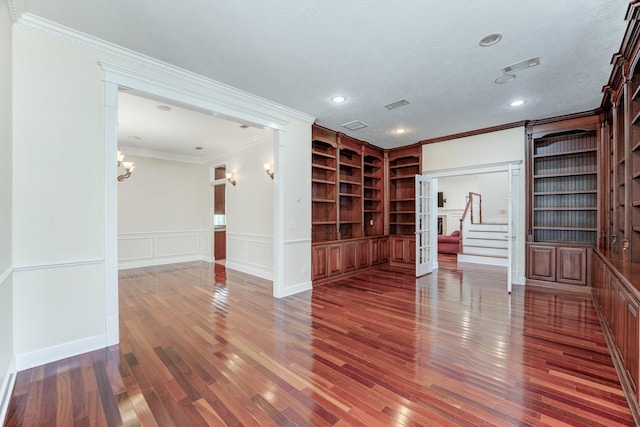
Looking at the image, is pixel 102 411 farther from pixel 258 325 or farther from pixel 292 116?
pixel 292 116

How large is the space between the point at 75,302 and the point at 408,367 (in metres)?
3.05

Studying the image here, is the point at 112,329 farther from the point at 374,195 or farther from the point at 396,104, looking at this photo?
the point at 374,195

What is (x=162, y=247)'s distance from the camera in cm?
719

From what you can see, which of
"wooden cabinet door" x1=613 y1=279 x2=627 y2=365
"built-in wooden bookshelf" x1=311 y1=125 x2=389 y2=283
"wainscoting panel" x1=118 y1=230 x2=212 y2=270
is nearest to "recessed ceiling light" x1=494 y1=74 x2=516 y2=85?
"wooden cabinet door" x1=613 y1=279 x2=627 y2=365

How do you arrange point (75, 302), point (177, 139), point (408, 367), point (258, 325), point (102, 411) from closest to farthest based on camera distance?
1. point (102, 411)
2. point (408, 367)
3. point (75, 302)
4. point (258, 325)
5. point (177, 139)

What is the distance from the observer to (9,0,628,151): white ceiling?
2248 mm

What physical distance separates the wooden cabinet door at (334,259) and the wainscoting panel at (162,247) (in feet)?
12.6

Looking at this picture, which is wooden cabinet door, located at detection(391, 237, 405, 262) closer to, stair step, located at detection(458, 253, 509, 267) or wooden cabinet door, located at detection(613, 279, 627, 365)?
stair step, located at detection(458, 253, 509, 267)

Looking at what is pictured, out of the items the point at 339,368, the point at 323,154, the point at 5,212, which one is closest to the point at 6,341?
the point at 5,212

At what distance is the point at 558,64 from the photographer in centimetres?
305

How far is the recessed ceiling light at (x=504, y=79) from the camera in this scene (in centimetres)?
328

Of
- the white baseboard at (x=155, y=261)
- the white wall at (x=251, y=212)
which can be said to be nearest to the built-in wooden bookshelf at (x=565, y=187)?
the white wall at (x=251, y=212)

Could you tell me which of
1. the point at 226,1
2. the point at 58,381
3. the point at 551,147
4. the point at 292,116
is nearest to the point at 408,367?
the point at 58,381

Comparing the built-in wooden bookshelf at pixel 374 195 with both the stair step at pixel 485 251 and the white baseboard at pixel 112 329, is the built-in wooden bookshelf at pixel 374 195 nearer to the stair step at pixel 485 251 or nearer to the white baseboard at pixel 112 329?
the stair step at pixel 485 251
